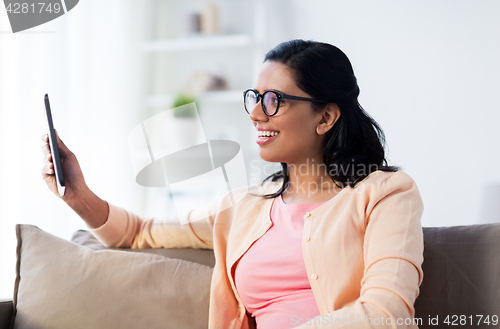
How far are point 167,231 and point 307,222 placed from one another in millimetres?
453

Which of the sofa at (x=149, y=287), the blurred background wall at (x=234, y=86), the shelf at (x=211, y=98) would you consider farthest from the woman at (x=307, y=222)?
the shelf at (x=211, y=98)

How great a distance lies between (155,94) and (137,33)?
38 centimetres

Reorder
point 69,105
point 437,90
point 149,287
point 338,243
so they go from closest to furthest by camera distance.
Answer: point 338,243, point 149,287, point 437,90, point 69,105

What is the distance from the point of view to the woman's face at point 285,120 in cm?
114

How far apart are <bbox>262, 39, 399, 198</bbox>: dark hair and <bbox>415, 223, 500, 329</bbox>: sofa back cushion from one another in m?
0.25

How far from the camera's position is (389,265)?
36.0 inches

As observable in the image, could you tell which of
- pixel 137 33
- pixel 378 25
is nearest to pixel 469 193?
pixel 378 25

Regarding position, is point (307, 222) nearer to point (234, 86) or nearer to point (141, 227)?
point (141, 227)

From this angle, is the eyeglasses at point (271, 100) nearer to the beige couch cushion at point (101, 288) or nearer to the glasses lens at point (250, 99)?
the glasses lens at point (250, 99)

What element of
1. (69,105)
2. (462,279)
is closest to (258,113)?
(462,279)

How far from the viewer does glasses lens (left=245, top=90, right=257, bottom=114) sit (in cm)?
117

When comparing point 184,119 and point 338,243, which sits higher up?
point 184,119

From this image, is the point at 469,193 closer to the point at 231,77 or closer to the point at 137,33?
the point at 231,77

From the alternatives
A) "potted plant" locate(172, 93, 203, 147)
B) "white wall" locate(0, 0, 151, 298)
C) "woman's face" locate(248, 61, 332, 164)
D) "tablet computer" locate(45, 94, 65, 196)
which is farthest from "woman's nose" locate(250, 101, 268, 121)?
"potted plant" locate(172, 93, 203, 147)
